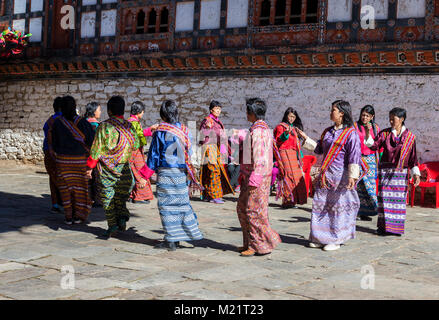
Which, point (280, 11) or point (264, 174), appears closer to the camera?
point (264, 174)

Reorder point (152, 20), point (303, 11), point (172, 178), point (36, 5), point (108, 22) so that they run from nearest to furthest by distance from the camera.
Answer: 1. point (172, 178)
2. point (303, 11)
3. point (152, 20)
4. point (108, 22)
5. point (36, 5)

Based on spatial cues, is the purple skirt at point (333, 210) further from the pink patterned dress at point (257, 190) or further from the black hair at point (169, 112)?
the black hair at point (169, 112)

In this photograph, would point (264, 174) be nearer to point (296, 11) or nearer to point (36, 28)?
point (296, 11)

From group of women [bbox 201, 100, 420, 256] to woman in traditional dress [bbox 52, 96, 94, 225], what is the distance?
7.36 ft

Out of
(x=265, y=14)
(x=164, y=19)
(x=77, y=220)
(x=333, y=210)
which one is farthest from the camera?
(x=164, y=19)

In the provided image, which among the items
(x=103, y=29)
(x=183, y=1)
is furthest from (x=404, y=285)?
(x=103, y=29)

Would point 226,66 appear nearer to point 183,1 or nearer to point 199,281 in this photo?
point 183,1

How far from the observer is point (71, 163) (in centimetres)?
631

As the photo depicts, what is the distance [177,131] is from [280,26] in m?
6.03

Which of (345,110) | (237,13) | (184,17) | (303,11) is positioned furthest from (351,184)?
(184,17)

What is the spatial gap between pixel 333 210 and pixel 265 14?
6540mm

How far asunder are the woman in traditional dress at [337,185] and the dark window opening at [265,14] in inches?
230

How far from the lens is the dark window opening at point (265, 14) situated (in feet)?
35.3
